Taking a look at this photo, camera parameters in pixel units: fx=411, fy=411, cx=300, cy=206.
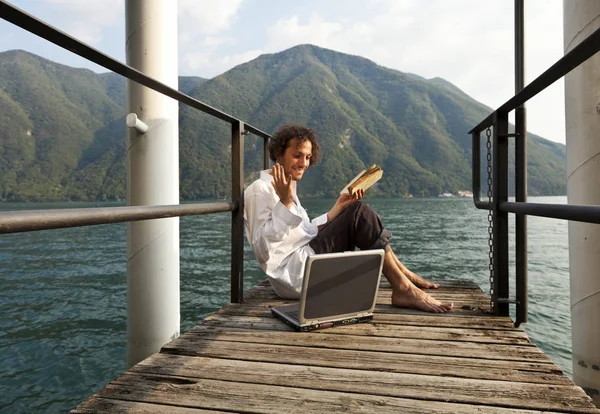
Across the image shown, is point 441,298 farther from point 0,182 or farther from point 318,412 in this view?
point 0,182

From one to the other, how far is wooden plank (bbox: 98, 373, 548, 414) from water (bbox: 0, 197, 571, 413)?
4255 millimetres

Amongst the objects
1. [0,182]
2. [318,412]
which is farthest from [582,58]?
[0,182]

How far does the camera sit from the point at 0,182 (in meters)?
65.8

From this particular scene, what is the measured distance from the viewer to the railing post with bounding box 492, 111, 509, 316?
214 centimetres

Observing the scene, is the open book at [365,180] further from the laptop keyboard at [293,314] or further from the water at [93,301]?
the water at [93,301]

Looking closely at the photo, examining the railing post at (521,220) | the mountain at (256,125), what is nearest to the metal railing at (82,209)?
the railing post at (521,220)

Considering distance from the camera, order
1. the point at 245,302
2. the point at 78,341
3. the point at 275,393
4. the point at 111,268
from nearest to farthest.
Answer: the point at 275,393, the point at 245,302, the point at 78,341, the point at 111,268

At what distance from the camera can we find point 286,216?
2.28 meters

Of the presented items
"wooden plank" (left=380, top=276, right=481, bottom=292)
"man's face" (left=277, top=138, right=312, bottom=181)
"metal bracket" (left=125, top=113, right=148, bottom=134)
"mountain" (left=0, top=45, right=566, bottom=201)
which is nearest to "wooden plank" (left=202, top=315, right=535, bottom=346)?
"man's face" (left=277, top=138, right=312, bottom=181)

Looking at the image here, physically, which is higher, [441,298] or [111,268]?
[441,298]

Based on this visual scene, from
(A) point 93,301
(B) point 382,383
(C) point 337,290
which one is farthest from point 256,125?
(B) point 382,383

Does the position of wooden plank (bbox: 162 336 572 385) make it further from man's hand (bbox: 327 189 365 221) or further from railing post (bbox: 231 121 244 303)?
man's hand (bbox: 327 189 365 221)

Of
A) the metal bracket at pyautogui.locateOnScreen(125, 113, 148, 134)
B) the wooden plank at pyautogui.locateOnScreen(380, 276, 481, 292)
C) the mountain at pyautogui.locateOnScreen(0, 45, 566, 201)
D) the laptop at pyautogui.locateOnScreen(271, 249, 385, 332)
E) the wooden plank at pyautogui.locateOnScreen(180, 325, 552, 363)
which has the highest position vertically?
the mountain at pyautogui.locateOnScreen(0, 45, 566, 201)

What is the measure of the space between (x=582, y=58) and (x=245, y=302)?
6.76 feet
